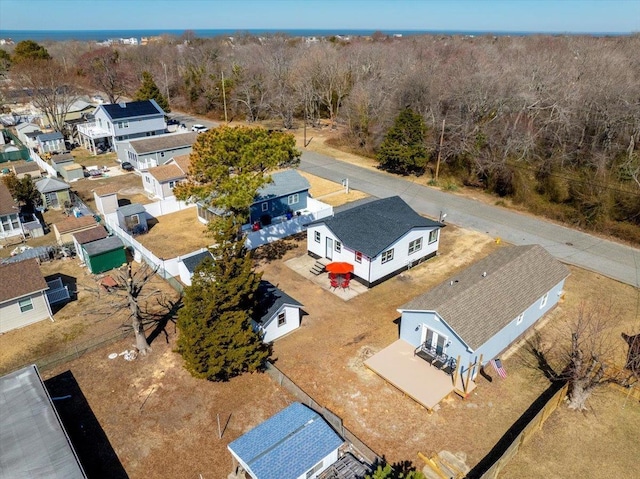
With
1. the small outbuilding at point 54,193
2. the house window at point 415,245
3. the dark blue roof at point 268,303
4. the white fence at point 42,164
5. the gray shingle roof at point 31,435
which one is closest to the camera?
the gray shingle roof at point 31,435

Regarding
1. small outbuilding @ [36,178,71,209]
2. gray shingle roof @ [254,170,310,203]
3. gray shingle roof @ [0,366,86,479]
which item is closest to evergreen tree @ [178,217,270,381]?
gray shingle roof @ [0,366,86,479]

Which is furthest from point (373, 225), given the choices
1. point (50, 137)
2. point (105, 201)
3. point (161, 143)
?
point (50, 137)

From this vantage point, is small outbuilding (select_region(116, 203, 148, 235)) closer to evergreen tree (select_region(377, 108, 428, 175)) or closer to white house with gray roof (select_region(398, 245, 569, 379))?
white house with gray roof (select_region(398, 245, 569, 379))

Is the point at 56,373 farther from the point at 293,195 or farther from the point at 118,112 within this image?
the point at 118,112

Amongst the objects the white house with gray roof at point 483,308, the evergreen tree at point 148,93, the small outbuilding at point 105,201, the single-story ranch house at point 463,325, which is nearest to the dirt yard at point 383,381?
the single-story ranch house at point 463,325

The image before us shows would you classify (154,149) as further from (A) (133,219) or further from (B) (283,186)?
(B) (283,186)

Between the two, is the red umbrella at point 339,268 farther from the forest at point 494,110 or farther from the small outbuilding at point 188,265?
the forest at point 494,110
